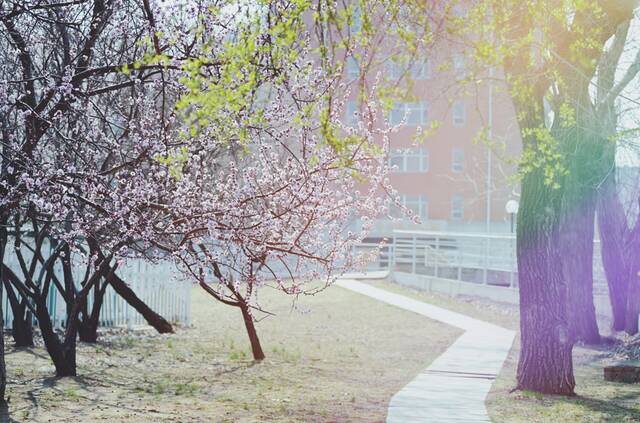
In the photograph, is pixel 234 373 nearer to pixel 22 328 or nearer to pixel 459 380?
pixel 459 380

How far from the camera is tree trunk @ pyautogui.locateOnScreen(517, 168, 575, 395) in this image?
11062mm

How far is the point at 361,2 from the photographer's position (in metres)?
5.77

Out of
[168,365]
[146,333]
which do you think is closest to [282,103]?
[168,365]

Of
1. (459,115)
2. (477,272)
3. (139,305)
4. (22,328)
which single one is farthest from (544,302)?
(459,115)

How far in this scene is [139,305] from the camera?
16141 mm

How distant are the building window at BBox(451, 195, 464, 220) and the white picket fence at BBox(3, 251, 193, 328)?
34.0 m

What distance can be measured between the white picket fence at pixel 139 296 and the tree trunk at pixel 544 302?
719 centimetres

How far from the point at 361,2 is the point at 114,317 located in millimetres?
13083

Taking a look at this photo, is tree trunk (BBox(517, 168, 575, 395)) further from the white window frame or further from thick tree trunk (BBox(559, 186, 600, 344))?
the white window frame

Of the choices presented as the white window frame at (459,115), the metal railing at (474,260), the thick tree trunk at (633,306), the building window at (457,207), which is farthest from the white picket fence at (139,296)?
the white window frame at (459,115)

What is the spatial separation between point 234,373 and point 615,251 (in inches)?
350

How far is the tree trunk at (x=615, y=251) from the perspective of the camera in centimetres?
1773

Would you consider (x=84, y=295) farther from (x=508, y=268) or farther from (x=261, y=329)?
(x=508, y=268)

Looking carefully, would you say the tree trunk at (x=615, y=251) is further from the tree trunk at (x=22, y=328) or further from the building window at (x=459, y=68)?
the tree trunk at (x=22, y=328)
